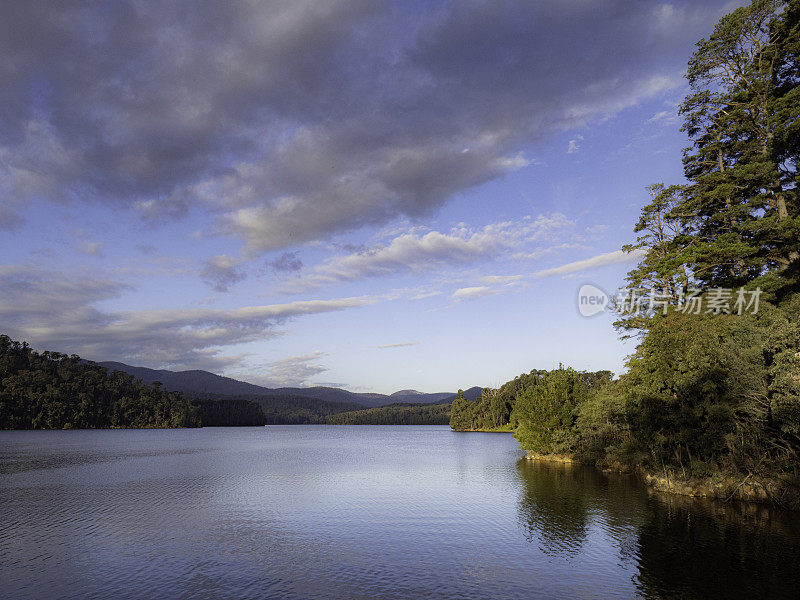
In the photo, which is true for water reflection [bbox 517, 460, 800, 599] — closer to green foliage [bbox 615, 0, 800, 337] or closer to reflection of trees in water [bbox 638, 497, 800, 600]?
reflection of trees in water [bbox 638, 497, 800, 600]

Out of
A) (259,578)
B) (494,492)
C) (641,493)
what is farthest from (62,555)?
(641,493)

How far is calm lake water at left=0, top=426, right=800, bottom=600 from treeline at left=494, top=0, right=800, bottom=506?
16.5 ft

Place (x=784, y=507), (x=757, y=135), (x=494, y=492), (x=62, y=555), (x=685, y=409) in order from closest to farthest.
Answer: (x=62, y=555)
(x=784, y=507)
(x=685, y=409)
(x=757, y=135)
(x=494, y=492)

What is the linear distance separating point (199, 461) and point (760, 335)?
83.1m

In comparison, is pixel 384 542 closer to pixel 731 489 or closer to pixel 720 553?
pixel 720 553

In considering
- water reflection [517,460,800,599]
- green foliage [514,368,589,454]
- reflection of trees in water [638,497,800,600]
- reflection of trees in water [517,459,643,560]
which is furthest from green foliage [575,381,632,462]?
reflection of trees in water [638,497,800,600]

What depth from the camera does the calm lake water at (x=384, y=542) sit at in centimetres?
2297

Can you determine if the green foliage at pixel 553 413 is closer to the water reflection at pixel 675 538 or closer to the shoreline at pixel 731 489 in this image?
the shoreline at pixel 731 489

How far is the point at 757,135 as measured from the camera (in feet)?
153

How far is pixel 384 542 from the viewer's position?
31.6m

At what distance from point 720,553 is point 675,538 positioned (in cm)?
360

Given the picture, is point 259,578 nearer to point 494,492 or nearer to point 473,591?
point 473,591

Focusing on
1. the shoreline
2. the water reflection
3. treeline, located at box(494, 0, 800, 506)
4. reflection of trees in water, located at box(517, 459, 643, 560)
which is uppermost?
treeline, located at box(494, 0, 800, 506)

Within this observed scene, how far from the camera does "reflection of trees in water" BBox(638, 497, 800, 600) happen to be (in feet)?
73.2
